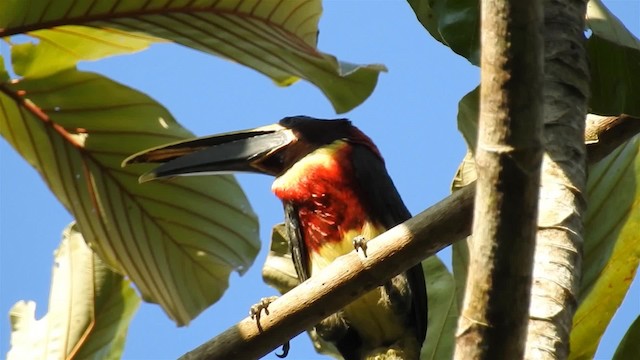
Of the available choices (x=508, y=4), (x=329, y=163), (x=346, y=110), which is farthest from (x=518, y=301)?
(x=329, y=163)

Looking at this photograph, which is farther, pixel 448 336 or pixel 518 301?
pixel 448 336

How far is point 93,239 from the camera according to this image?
2.73 meters

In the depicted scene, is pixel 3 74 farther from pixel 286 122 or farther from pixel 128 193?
pixel 286 122

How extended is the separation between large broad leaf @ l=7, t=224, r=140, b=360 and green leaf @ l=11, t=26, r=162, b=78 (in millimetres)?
545

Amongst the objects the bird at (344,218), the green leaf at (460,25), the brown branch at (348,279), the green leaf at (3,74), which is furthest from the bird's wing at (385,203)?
the green leaf at (3,74)

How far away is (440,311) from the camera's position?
3008mm

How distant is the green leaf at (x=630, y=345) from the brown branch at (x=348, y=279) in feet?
1.40

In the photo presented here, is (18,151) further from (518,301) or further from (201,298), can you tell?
(518,301)

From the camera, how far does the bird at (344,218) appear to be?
10.1 feet

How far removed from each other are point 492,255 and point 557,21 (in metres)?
0.74

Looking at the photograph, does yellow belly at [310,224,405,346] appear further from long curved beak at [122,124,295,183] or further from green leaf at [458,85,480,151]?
green leaf at [458,85,480,151]

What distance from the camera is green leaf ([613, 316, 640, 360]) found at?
207 centimetres

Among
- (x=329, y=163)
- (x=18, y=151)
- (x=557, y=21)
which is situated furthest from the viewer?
(x=329, y=163)

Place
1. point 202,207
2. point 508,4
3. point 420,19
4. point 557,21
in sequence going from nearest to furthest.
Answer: point 508,4
point 557,21
point 420,19
point 202,207
